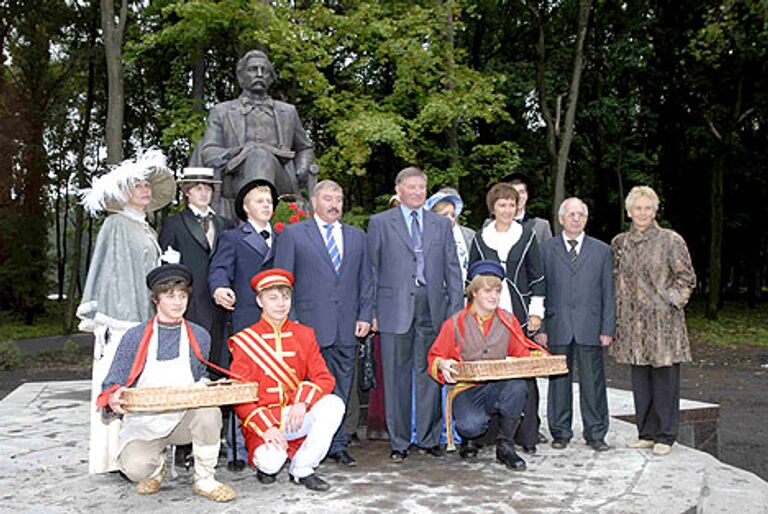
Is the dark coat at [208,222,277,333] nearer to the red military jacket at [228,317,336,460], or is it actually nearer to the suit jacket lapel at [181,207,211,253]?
the suit jacket lapel at [181,207,211,253]

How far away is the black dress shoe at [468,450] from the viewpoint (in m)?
5.32

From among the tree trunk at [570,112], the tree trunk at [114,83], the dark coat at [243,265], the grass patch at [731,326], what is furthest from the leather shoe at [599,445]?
the tree trunk at [570,112]

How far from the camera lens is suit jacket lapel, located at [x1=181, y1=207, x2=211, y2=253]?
5.14 meters

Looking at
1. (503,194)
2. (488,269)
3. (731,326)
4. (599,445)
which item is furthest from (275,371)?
(731,326)

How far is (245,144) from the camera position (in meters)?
6.75

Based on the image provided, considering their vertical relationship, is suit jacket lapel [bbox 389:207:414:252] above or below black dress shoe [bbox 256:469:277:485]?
above

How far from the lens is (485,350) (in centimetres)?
513

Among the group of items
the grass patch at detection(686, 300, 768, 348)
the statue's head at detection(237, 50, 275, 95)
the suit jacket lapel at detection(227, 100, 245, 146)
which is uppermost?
the statue's head at detection(237, 50, 275, 95)

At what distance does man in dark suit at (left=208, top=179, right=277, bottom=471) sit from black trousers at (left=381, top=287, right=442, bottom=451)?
944mm

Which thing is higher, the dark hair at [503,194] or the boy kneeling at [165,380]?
the dark hair at [503,194]

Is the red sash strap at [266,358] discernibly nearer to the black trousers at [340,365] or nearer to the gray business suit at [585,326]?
the black trousers at [340,365]

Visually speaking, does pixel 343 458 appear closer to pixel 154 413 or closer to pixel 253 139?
pixel 154 413

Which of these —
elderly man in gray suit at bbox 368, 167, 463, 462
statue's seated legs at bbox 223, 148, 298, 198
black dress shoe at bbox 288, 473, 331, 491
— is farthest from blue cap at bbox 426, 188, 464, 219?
black dress shoe at bbox 288, 473, 331, 491

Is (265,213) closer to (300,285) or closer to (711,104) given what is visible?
(300,285)
